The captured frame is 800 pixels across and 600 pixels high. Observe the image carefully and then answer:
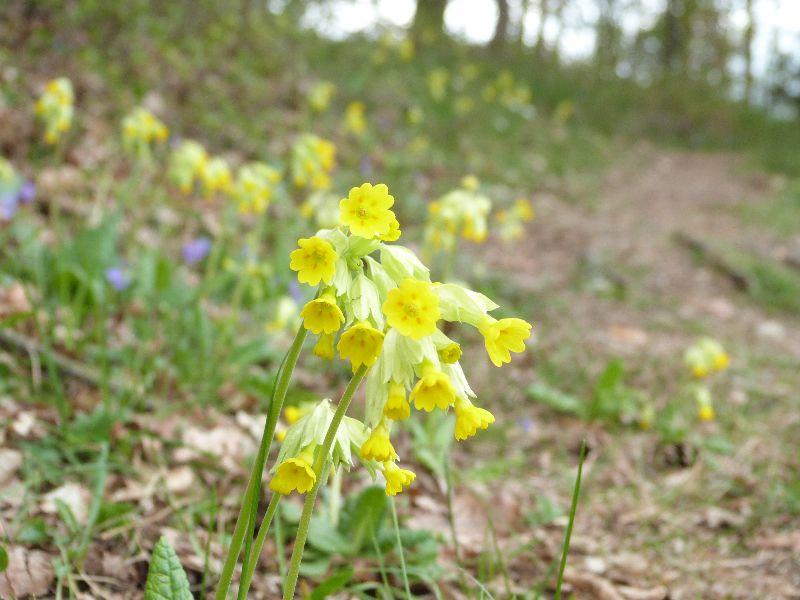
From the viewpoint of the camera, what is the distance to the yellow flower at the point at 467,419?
1.21 metres

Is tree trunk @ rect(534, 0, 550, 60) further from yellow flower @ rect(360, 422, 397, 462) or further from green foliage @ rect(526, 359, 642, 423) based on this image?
yellow flower @ rect(360, 422, 397, 462)

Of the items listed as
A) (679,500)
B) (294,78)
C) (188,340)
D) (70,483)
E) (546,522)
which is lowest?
(70,483)

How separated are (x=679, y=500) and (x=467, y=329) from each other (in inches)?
72.2

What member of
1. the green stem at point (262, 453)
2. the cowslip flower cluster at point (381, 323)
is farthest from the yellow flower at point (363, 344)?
the green stem at point (262, 453)

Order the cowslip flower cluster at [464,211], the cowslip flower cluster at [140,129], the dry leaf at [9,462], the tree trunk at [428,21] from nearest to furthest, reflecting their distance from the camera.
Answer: the dry leaf at [9,462], the cowslip flower cluster at [464,211], the cowslip flower cluster at [140,129], the tree trunk at [428,21]

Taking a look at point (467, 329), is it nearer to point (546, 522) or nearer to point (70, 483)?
point (546, 522)

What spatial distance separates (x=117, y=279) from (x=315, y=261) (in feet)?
7.19

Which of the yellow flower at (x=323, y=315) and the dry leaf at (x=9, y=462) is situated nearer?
the yellow flower at (x=323, y=315)

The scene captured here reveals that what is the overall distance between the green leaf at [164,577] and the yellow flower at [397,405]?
51 centimetres

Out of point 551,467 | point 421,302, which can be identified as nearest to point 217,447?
point 551,467

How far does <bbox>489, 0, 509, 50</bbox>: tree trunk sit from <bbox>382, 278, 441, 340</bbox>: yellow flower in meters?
Answer: 15.9

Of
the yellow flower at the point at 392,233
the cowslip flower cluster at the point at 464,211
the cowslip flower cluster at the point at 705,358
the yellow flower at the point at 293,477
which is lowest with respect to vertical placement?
the yellow flower at the point at 293,477

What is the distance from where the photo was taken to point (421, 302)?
113 centimetres

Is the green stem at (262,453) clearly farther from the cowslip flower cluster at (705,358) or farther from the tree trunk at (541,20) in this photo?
the tree trunk at (541,20)
